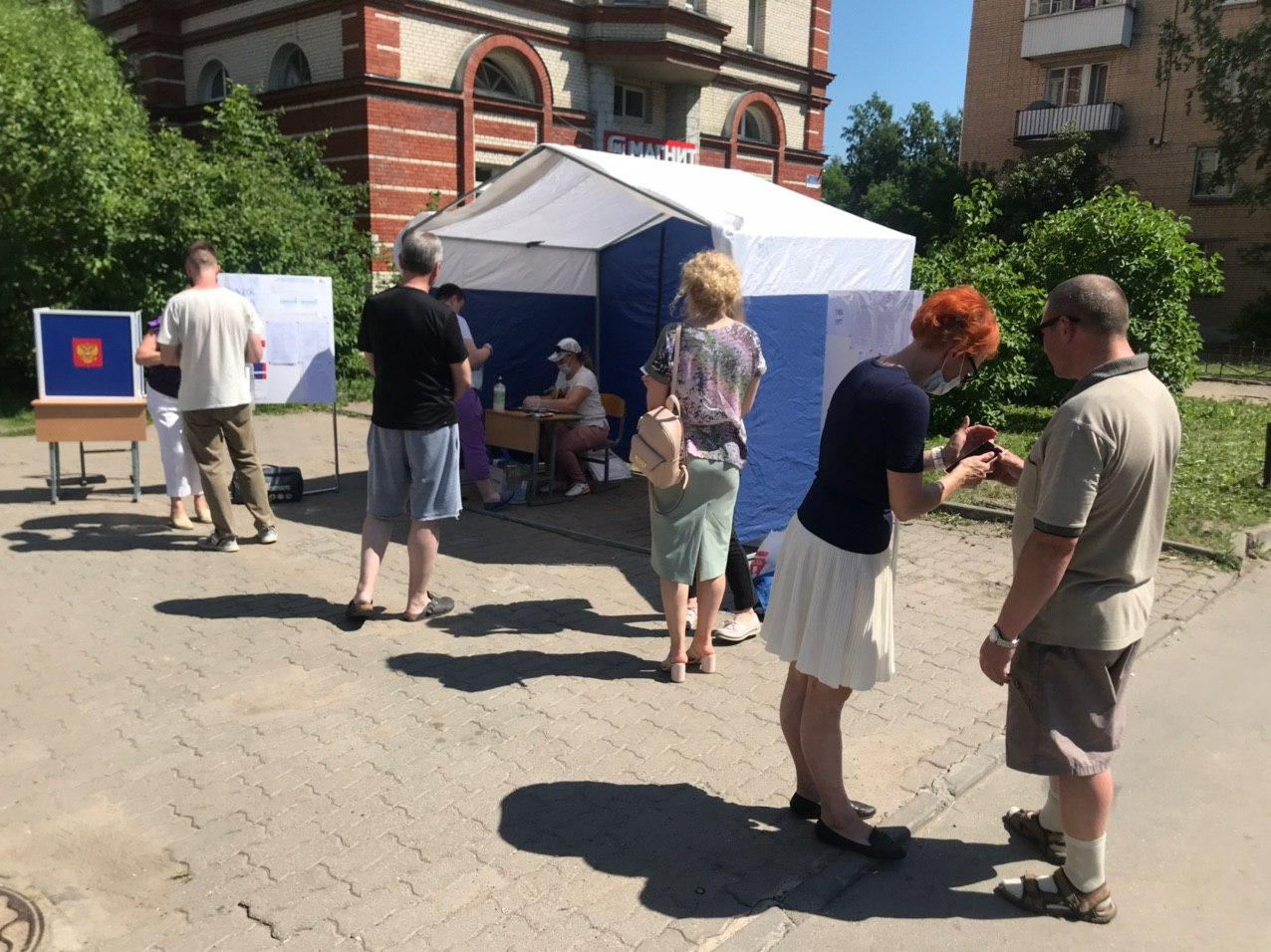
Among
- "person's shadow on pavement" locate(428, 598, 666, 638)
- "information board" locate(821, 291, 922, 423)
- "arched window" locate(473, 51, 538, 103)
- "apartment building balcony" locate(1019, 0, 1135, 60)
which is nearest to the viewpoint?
"person's shadow on pavement" locate(428, 598, 666, 638)

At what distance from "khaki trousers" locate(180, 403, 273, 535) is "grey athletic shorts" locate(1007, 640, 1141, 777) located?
525cm

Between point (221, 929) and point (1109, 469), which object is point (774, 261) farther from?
point (221, 929)

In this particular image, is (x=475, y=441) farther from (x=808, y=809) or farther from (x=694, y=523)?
(x=808, y=809)

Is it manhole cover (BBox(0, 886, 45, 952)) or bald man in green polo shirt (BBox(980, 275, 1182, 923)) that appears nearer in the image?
bald man in green polo shirt (BBox(980, 275, 1182, 923))

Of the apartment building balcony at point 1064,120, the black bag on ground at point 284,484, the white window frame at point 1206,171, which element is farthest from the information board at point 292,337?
the white window frame at point 1206,171

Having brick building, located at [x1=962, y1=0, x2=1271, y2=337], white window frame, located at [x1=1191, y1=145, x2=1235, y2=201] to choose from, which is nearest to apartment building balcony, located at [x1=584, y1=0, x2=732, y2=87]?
brick building, located at [x1=962, y1=0, x2=1271, y2=337]

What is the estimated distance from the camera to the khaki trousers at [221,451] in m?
6.41

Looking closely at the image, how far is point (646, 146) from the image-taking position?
2016cm

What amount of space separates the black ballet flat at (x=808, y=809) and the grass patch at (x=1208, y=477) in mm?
4803

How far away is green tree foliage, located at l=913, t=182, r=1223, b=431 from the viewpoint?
1126cm

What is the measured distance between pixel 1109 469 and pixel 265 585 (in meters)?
4.90

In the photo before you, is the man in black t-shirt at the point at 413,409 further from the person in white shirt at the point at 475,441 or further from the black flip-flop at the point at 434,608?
the person in white shirt at the point at 475,441

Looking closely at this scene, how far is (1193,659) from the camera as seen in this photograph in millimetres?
5293

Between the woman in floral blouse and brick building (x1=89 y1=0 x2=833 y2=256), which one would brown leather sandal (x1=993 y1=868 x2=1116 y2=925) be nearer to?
the woman in floral blouse
